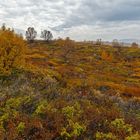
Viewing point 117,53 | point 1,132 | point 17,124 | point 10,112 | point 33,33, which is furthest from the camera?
point 33,33

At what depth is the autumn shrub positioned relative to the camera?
1264 inches

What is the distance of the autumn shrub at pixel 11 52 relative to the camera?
32.1m

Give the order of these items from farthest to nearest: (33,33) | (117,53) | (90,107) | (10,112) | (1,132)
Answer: (33,33) < (117,53) < (90,107) < (10,112) < (1,132)

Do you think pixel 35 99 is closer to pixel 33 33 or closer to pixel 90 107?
pixel 90 107

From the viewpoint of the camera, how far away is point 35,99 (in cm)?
1443

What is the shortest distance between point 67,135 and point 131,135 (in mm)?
2161

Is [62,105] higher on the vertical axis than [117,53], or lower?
higher

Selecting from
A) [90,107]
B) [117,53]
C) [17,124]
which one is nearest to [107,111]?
[90,107]

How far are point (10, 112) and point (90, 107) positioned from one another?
3166mm

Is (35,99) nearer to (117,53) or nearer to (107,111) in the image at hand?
(107,111)

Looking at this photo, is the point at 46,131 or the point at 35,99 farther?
the point at 35,99

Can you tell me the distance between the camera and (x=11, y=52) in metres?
32.8

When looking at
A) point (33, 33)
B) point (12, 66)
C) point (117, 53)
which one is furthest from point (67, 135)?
point (33, 33)

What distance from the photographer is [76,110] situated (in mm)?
13172
